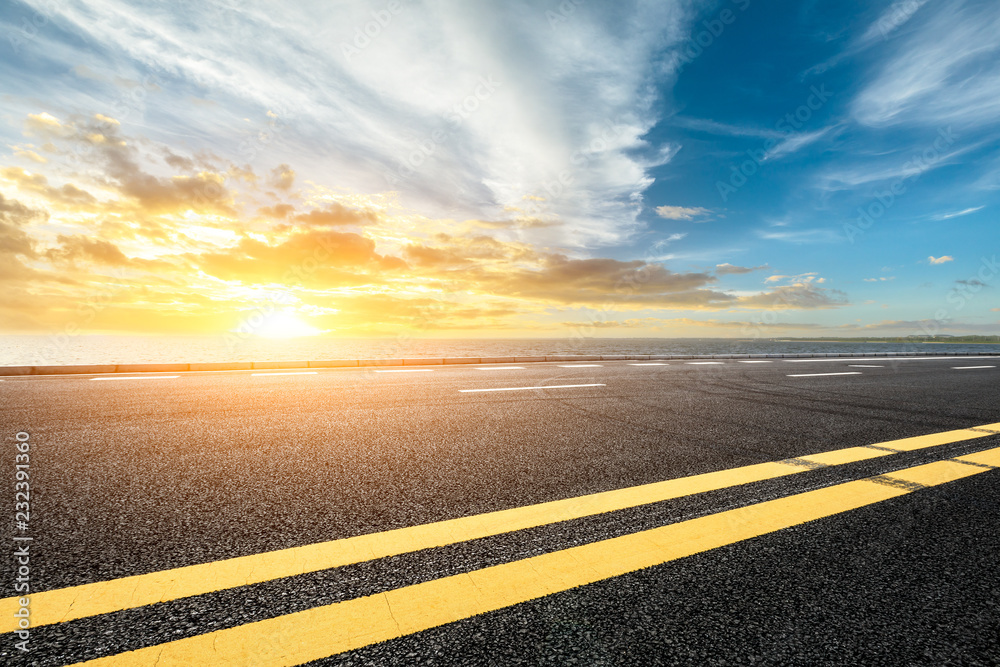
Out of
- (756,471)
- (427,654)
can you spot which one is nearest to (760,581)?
(427,654)

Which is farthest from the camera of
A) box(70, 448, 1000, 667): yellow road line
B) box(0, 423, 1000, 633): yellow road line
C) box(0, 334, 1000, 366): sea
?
box(0, 334, 1000, 366): sea

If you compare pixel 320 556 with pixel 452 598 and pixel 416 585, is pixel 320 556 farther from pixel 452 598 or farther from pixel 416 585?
pixel 452 598

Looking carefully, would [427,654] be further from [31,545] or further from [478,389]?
[478,389]

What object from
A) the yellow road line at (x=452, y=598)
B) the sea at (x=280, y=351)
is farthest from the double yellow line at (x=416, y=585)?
the sea at (x=280, y=351)

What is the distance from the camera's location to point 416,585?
1.72 metres

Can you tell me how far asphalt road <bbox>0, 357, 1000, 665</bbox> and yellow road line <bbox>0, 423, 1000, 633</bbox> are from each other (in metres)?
0.06

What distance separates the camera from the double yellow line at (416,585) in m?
1.38

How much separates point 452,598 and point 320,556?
0.68 metres

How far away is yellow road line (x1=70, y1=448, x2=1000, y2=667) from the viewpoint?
134 cm

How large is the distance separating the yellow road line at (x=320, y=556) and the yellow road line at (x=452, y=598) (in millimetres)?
319

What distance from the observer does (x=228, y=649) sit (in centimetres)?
135

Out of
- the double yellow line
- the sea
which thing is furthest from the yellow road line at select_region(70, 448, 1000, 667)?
the sea

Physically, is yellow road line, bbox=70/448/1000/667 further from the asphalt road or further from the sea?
the sea

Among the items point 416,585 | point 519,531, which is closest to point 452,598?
point 416,585
